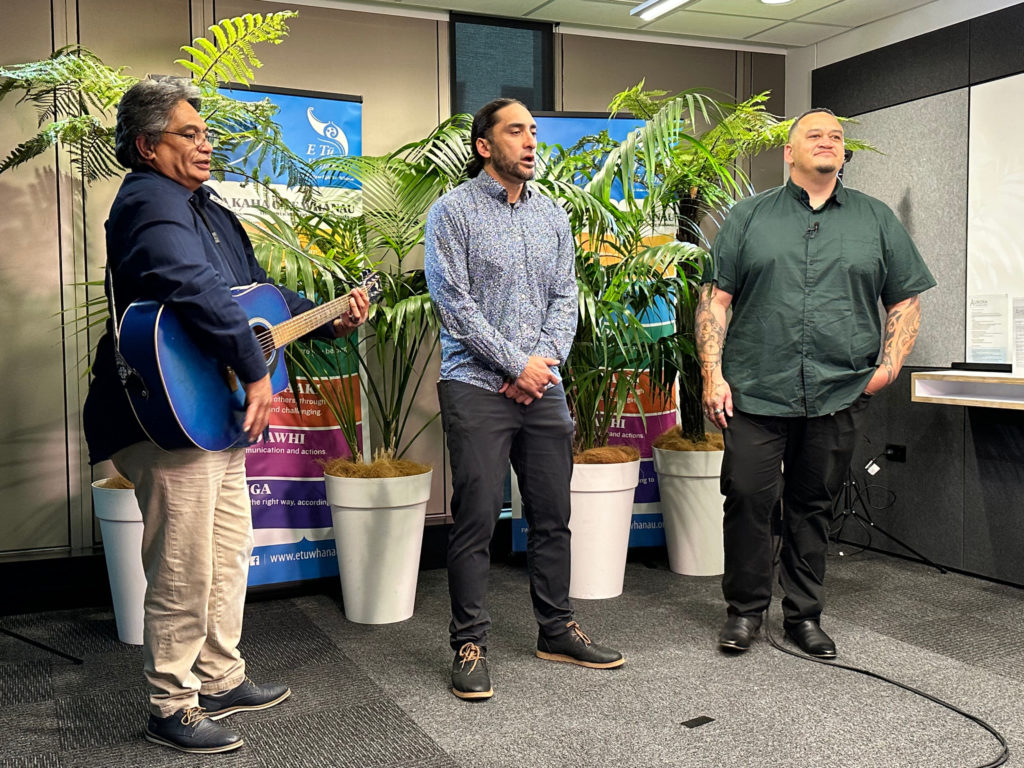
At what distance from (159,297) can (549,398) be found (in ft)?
3.42

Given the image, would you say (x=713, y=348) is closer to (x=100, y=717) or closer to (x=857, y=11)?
(x=100, y=717)

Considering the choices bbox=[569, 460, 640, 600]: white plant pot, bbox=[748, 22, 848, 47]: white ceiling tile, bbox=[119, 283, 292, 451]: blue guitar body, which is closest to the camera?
bbox=[119, 283, 292, 451]: blue guitar body

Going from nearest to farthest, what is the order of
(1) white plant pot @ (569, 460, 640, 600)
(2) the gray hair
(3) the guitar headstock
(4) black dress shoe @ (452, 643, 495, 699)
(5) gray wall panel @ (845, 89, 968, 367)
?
(2) the gray hair, (4) black dress shoe @ (452, 643, 495, 699), (3) the guitar headstock, (1) white plant pot @ (569, 460, 640, 600), (5) gray wall panel @ (845, 89, 968, 367)

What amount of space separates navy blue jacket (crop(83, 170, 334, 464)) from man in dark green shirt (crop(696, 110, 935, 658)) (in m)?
1.38

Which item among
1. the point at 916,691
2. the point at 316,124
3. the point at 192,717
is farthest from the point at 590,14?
the point at 192,717

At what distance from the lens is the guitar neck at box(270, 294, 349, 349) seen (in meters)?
2.24

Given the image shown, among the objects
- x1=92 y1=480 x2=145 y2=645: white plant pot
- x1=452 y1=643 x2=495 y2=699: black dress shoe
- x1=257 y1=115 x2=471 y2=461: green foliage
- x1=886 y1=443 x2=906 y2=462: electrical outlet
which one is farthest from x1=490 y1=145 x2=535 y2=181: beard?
x1=886 y1=443 x2=906 y2=462: electrical outlet

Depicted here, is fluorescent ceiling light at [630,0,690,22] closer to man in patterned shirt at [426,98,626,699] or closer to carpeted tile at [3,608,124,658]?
man in patterned shirt at [426,98,626,699]

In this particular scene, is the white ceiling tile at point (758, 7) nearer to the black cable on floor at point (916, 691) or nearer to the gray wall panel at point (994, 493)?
the gray wall panel at point (994, 493)

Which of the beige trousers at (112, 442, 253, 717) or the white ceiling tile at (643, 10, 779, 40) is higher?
the white ceiling tile at (643, 10, 779, 40)

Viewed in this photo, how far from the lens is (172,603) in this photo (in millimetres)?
2082

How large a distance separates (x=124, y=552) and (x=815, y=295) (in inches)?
85.2

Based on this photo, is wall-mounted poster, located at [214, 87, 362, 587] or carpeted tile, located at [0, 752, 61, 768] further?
wall-mounted poster, located at [214, 87, 362, 587]

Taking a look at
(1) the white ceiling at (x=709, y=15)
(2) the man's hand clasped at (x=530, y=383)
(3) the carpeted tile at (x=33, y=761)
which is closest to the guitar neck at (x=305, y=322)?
(2) the man's hand clasped at (x=530, y=383)
